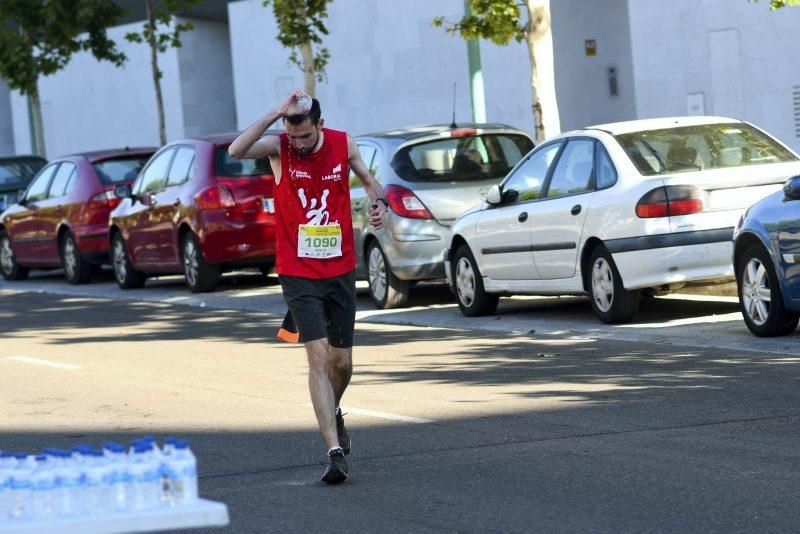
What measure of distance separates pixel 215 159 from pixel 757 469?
12258 mm

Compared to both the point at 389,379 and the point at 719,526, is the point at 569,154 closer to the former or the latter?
the point at 389,379

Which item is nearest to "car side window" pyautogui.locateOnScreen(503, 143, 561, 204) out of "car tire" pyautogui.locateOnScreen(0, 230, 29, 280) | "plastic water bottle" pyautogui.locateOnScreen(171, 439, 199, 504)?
"plastic water bottle" pyautogui.locateOnScreen(171, 439, 199, 504)

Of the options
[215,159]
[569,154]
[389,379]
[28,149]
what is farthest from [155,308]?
[28,149]

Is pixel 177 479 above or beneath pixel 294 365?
above

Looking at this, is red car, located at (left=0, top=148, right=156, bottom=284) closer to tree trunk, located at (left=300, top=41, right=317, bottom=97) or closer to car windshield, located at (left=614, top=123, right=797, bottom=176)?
tree trunk, located at (left=300, top=41, right=317, bottom=97)

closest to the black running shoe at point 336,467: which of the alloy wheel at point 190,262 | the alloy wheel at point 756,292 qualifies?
the alloy wheel at point 756,292

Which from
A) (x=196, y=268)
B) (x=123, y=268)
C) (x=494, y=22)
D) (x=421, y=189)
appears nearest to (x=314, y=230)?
(x=421, y=189)

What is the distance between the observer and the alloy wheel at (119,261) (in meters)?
21.2

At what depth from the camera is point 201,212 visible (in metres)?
18.6

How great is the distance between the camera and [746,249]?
11.6 m

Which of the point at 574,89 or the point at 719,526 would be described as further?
the point at 574,89

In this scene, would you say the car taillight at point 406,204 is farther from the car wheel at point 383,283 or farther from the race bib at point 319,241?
the race bib at point 319,241

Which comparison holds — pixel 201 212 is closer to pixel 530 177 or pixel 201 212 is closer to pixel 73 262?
pixel 73 262

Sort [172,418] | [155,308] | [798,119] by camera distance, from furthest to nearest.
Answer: [798,119], [155,308], [172,418]
